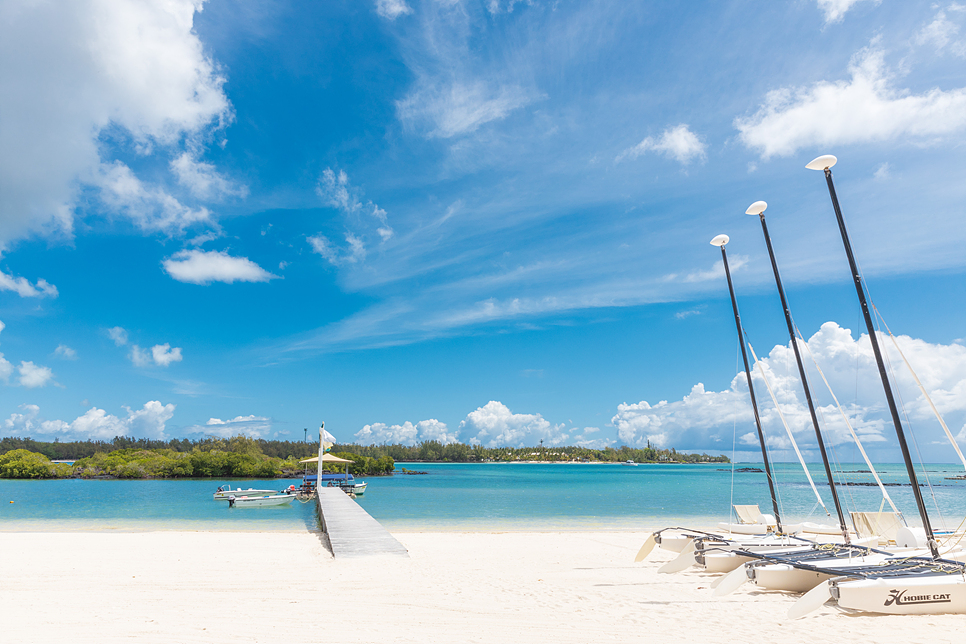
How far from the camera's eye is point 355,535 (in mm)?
15469

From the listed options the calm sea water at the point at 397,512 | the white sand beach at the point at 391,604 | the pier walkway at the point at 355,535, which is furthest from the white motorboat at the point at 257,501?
the white sand beach at the point at 391,604

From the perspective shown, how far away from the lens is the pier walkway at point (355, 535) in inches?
514

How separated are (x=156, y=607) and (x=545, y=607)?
20.1 ft

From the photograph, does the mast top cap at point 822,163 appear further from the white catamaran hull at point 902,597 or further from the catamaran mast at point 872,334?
the white catamaran hull at point 902,597

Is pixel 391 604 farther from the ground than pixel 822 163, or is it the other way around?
pixel 822 163

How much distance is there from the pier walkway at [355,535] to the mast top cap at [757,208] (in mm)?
13125

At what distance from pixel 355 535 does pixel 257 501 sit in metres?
20.6

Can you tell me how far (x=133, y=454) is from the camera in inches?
2803

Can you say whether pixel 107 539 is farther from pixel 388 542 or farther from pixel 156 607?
pixel 156 607

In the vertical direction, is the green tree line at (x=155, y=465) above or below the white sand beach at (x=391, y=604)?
above

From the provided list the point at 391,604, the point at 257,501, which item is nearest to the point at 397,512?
the point at 257,501

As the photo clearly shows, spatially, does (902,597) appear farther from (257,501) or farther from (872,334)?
(257,501)

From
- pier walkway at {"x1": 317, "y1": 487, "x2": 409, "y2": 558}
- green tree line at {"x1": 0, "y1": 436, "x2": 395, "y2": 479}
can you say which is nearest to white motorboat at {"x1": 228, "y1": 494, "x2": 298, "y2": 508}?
pier walkway at {"x1": 317, "y1": 487, "x2": 409, "y2": 558}

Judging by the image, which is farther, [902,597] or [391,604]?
[391,604]
